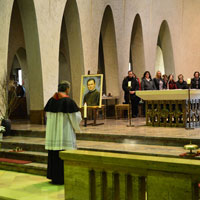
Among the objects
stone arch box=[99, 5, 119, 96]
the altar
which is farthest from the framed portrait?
stone arch box=[99, 5, 119, 96]

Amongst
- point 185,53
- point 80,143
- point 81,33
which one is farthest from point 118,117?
point 185,53

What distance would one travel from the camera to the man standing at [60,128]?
18.9ft

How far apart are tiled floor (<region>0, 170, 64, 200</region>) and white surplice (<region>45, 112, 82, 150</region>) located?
Result: 2.17 ft

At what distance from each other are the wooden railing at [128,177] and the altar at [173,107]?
5.21 meters

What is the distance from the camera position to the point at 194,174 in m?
2.80

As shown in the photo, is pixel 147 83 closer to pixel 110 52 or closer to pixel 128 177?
pixel 110 52

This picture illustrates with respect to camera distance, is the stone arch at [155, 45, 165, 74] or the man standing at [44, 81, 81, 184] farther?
the stone arch at [155, 45, 165, 74]

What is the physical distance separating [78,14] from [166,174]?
9.07 m

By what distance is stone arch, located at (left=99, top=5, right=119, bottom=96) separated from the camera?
1350 centimetres

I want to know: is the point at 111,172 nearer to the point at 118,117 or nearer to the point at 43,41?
the point at 43,41

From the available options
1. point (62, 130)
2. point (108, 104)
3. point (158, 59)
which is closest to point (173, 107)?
point (62, 130)

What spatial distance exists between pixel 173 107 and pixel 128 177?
232 inches

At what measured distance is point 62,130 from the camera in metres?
5.81

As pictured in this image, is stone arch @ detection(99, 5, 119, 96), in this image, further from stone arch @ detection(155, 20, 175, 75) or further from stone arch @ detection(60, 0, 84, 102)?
stone arch @ detection(155, 20, 175, 75)
